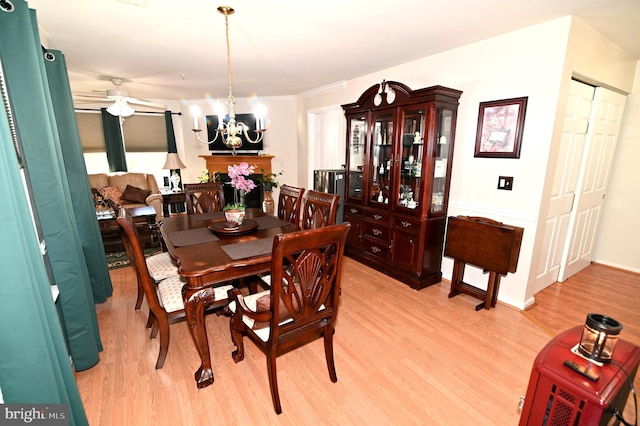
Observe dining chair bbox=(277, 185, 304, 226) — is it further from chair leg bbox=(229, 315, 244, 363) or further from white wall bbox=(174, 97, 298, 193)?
white wall bbox=(174, 97, 298, 193)

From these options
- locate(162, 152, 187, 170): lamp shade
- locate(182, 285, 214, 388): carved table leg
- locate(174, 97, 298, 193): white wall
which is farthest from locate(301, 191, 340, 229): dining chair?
locate(162, 152, 187, 170): lamp shade

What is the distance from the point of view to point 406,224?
314cm

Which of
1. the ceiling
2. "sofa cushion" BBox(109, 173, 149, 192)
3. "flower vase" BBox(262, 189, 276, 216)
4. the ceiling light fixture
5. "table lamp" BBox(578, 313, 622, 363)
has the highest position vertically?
the ceiling

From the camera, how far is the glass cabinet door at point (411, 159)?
118 inches

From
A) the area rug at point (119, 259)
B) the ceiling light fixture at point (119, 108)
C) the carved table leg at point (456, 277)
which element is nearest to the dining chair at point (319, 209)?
the carved table leg at point (456, 277)

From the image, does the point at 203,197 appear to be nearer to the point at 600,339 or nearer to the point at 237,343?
the point at 237,343

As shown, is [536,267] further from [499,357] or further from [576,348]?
[576,348]

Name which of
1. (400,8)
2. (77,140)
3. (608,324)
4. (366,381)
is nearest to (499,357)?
(366,381)

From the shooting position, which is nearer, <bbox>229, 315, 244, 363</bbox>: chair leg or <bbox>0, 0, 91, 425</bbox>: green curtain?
<bbox>0, 0, 91, 425</bbox>: green curtain

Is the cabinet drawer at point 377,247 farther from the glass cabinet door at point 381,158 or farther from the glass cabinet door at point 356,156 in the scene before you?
the glass cabinet door at point 356,156

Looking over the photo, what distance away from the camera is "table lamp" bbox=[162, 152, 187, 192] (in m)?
5.75

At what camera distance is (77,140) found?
8.43 ft

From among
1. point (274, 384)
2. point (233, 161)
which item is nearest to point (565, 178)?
point (274, 384)

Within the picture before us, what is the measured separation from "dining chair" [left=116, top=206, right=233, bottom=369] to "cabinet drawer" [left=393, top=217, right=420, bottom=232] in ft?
6.52
